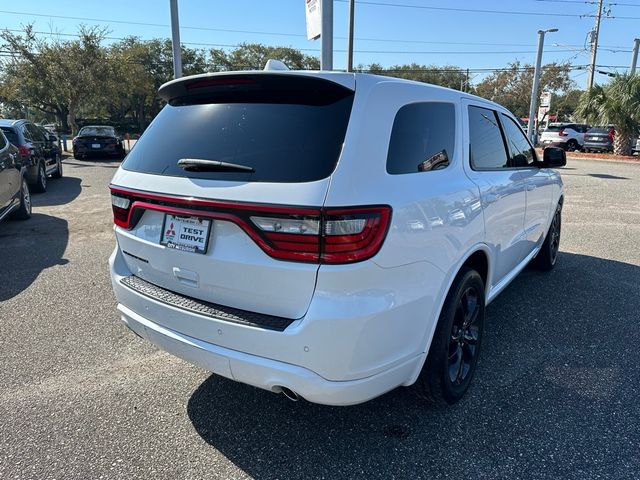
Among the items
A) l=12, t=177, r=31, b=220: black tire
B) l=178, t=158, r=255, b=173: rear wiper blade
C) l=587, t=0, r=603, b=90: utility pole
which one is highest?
l=587, t=0, r=603, b=90: utility pole

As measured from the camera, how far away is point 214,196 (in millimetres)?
2176

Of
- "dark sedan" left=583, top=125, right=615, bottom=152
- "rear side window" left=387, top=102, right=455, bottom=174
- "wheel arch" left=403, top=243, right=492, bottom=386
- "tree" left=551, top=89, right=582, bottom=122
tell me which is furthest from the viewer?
"tree" left=551, top=89, right=582, bottom=122

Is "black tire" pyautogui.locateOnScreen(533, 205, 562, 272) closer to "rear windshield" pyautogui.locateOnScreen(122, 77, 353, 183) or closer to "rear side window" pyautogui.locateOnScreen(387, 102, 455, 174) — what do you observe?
"rear side window" pyautogui.locateOnScreen(387, 102, 455, 174)

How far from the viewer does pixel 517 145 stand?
4.13 m

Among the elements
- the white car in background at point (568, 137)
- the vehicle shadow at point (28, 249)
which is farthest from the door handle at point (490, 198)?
the white car in background at point (568, 137)

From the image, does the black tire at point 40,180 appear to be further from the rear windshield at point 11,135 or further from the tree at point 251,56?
the tree at point 251,56

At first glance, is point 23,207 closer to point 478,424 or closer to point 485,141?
point 485,141

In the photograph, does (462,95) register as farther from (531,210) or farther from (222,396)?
(222,396)

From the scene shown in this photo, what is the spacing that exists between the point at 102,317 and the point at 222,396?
173cm

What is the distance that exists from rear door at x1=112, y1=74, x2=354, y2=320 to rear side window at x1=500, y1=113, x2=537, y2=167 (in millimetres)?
2230

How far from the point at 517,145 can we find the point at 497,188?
3.66 ft

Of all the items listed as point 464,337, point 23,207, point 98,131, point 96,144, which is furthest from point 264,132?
point 98,131

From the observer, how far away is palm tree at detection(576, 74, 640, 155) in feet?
69.4

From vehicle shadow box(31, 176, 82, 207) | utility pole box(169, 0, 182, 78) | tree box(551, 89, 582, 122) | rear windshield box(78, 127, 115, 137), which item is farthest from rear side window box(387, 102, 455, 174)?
tree box(551, 89, 582, 122)
